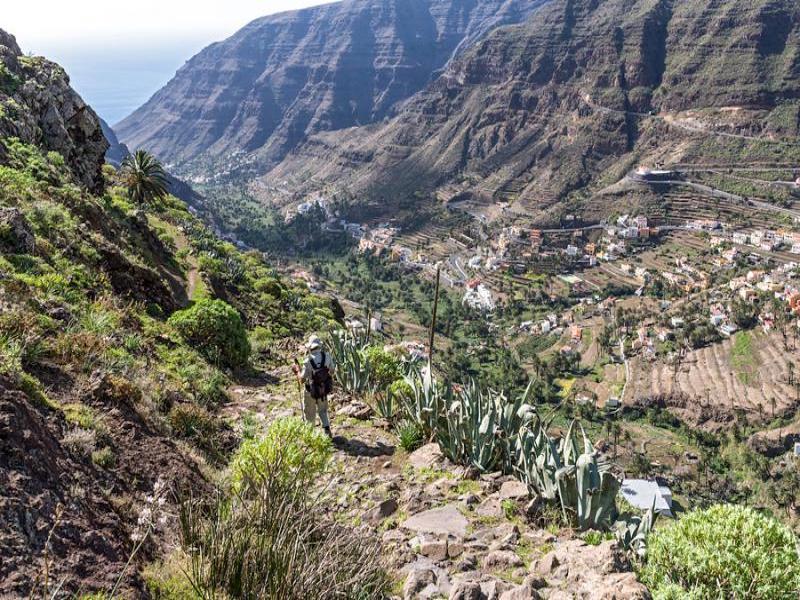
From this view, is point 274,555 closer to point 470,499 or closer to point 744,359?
point 470,499

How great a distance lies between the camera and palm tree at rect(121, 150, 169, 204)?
2048 centimetres

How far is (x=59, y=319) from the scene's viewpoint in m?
5.82

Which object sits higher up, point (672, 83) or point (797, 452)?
point (672, 83)

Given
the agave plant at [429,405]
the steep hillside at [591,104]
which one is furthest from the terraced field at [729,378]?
the steep hillside at [591,104]

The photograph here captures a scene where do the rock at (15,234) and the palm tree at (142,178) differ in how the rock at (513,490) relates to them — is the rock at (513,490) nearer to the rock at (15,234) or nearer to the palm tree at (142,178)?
the rock at (15,234)

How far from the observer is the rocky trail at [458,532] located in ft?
10.9

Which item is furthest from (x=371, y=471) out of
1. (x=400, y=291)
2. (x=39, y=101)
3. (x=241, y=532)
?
(x=400, y=291)

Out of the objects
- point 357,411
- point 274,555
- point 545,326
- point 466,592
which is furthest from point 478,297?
point 274,555

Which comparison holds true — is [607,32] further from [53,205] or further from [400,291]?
[53,205]

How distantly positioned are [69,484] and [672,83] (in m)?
135

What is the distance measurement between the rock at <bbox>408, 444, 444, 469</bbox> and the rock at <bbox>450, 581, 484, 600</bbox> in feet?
7.49

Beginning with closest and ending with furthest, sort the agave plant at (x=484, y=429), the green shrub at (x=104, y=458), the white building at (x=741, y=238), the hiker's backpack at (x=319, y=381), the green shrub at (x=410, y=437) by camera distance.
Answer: the green shrub at (x=104, y=458)
the agave plant at (x=484, y=429)
the green shrub at (x=410, y=437)
the hiker's backpack at (x=319, y=381)
the white building at (x=741, y=238)

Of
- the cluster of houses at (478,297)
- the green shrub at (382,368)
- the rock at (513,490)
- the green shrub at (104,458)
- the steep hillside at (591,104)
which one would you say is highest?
the steep hillside at (591,104)

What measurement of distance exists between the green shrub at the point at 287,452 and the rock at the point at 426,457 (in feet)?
4.34
